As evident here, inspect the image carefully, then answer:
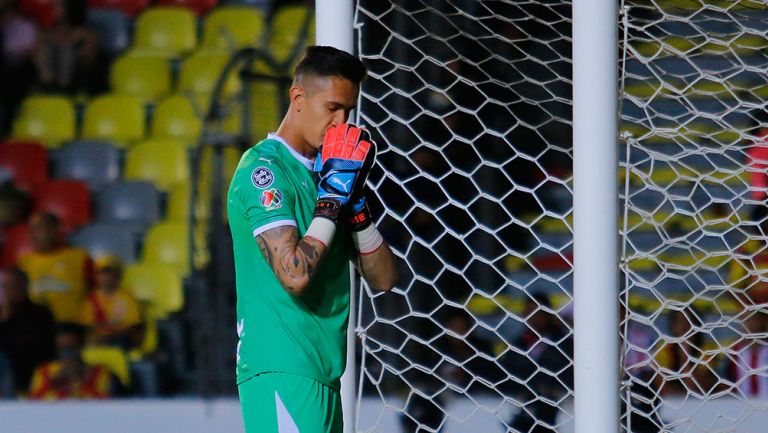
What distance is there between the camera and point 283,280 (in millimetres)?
1846

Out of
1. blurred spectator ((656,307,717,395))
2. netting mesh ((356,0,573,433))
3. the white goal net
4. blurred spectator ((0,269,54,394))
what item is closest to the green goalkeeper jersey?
the white goal net

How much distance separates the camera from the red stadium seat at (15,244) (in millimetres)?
5777

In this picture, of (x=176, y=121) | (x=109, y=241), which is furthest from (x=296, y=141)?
(x=176, y=121)

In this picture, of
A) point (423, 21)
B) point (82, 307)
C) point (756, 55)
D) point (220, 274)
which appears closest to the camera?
point (756, 55)

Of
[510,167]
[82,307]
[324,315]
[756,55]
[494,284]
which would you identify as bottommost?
[82,307]

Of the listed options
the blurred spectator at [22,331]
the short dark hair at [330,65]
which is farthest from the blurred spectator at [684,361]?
the blurred spectator at [22,331]

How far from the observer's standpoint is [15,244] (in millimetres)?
5824

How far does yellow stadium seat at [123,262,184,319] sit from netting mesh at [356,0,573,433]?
1686 mm

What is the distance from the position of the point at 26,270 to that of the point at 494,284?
2.46 meters

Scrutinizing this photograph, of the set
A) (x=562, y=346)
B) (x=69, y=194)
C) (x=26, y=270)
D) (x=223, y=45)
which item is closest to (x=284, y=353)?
(x=562, y=346)

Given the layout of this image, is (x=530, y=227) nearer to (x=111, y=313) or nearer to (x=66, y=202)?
(x=111, y=313)

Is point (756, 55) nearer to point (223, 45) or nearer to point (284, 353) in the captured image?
point (284, 353)

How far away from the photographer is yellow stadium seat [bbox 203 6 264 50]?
21.7 feet

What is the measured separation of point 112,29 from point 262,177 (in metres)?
5.36
